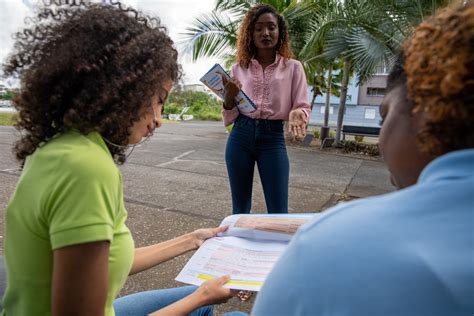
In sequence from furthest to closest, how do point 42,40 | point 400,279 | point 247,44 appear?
point 247,44
point 42,40
point 400,279

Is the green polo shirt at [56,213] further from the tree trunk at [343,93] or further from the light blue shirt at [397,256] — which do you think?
the tree trunk at [343,93]

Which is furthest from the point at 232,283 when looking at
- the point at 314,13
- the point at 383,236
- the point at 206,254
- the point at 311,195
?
the point at 314,13

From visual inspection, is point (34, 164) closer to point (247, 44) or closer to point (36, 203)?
point (36, 203)

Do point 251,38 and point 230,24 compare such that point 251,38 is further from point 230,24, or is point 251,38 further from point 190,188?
point 230,24

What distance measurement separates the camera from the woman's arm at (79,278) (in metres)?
0.85

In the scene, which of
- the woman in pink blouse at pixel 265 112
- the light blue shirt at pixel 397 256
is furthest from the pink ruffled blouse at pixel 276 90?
the light blue shirt at pixel 397 256

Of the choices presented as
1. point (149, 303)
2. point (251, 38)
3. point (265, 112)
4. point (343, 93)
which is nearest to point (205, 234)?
point (149, 303)

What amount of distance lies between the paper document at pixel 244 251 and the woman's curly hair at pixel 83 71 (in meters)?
0.45

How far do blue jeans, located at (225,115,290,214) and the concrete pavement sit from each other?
0.64m

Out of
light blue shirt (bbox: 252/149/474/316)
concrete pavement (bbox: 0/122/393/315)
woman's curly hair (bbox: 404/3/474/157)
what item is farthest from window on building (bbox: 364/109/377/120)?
light blue shirt (bbox: 252/149/474/316)

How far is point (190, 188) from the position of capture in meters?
4.88

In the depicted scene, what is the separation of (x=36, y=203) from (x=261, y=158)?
5.64 ft

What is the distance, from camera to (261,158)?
250 cm

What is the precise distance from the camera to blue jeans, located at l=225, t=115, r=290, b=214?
8.15ft
